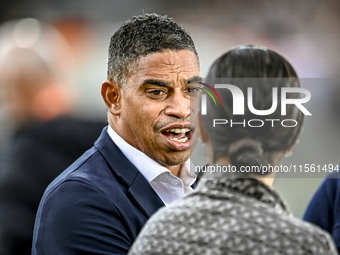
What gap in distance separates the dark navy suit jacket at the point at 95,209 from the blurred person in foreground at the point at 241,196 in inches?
22.3

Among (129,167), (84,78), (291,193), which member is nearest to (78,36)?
(84,78)

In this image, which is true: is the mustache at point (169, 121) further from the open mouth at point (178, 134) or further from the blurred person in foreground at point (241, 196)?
the blurred person in foreground at point (241, 196)

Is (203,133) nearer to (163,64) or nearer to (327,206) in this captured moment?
(327,206)

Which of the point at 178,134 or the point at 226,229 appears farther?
the point at 178,134

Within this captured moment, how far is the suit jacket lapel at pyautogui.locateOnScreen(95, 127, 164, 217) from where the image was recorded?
1763mm

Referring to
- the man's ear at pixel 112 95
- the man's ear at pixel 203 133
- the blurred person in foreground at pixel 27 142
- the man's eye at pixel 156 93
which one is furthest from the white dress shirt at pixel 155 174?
the man's ear at pixel 203 133

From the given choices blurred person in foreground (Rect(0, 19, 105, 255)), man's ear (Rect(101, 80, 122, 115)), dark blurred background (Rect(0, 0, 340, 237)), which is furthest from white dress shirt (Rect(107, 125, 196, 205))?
dark blurred background (Rect(0, 0, 340, 237))

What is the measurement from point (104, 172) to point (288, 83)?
99 centimetres

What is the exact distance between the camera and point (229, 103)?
1094mm

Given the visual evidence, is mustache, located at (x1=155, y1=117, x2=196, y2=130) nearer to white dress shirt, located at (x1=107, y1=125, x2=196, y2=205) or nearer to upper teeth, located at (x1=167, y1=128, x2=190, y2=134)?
upper teeth, located at (x1=167, y1=128, x2=190, y2=134)

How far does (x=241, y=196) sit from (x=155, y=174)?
93cm

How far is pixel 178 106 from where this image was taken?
1983 millimetres

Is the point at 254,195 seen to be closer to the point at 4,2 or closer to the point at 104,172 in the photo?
the point at 104,172

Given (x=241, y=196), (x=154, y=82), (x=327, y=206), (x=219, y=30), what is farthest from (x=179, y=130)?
(x=219, y=30)
